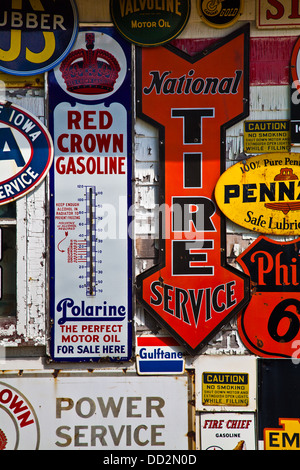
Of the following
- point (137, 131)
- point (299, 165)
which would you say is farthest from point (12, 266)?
point (299, 165)

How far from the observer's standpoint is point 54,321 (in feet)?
10.8

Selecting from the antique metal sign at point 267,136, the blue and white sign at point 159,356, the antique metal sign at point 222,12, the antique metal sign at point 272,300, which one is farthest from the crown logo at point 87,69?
the blue and white sign at point 159,356

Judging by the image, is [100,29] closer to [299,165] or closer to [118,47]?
[118,47]

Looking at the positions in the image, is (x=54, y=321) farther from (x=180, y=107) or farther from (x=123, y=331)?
(x=180, y=107)

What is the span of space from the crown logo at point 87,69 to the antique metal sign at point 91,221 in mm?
18

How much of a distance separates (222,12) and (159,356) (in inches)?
90.8

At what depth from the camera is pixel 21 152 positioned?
3281 millimetres

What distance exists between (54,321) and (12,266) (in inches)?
18.5

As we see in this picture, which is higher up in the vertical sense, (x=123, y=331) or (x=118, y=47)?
(x=118, y=47)

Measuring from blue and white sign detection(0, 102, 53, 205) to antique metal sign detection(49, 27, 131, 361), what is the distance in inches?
3.4

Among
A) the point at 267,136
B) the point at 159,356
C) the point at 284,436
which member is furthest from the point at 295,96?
the point at 284,436

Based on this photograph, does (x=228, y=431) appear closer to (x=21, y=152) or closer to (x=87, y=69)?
(x=21, y=152)

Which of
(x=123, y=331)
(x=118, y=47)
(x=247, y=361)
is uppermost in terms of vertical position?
(x=118, y=47)

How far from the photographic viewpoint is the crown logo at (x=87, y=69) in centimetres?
326
